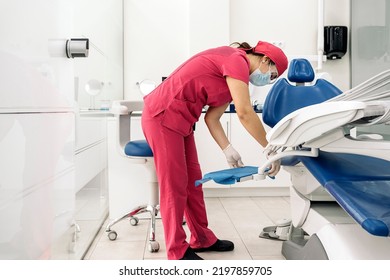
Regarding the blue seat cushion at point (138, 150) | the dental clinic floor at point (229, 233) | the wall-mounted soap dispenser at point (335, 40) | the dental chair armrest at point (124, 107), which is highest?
the wall-mounted soap dispenser at point (335, 40)

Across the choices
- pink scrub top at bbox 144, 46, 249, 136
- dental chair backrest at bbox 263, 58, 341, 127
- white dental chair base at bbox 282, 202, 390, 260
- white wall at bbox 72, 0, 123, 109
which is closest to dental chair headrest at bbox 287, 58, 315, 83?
dental chair backrest at bbox 263, 58, 341, 127

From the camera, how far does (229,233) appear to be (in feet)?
7.91

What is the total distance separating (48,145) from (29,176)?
204 millimetres

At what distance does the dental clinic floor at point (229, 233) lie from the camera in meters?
2.05

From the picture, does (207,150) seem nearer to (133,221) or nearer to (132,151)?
(133,221)

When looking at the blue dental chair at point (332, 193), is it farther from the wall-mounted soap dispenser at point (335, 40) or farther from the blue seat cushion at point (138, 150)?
the wall-mounted soap dispenser at point (335, 40)

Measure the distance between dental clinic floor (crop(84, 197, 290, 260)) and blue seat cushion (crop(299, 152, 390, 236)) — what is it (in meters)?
0.73

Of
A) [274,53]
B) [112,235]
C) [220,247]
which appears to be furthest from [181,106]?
[112,235]

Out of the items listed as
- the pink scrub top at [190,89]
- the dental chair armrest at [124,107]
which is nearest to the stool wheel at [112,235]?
the dental chair armrest at [124,107]

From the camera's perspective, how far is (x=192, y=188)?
2113 millimetres

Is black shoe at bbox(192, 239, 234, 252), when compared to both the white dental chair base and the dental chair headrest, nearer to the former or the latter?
the white dental chair base

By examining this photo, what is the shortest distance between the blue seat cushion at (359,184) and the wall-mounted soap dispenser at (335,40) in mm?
2556

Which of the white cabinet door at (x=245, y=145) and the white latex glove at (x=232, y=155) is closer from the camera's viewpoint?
the white latex glove at (x=232, y=155)

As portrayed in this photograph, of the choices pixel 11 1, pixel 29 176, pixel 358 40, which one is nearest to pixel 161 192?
pixel 29 176
